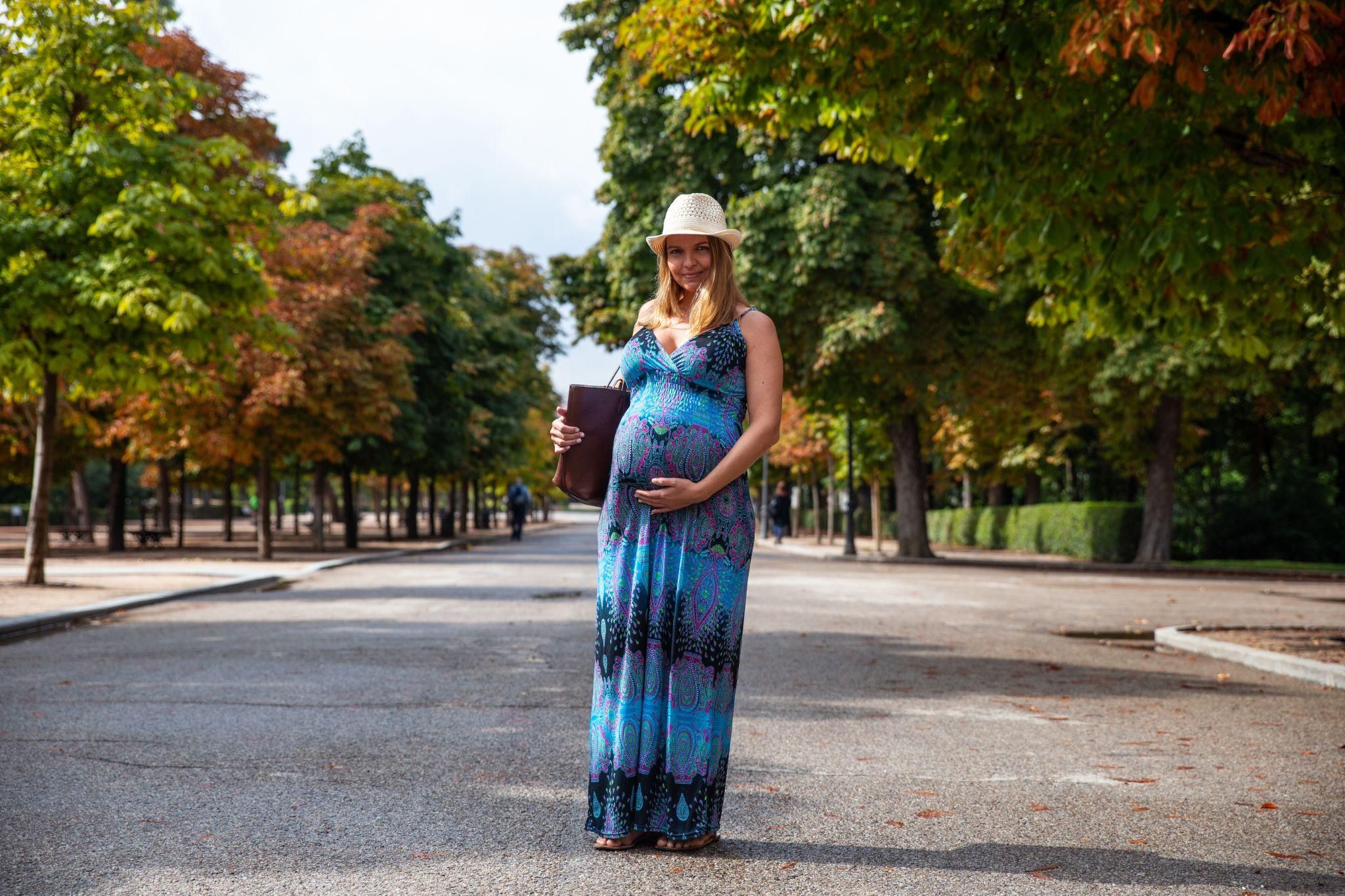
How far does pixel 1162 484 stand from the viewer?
27.4 metres

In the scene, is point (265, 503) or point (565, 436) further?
point (265, 503)

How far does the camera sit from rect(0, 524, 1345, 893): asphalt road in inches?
157

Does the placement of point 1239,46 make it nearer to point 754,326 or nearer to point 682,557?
point 754,326

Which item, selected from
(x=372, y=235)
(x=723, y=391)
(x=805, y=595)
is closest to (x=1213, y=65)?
(x=723, y=391)

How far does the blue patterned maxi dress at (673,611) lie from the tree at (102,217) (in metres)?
11.5

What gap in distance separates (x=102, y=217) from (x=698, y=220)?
1234 centimetres

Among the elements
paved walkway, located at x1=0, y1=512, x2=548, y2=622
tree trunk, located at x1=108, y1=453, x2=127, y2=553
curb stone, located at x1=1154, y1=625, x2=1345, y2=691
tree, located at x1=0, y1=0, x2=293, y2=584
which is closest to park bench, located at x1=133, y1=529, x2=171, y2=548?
paved walkway, located at x1=0, y1=512, x2=548, y2=622

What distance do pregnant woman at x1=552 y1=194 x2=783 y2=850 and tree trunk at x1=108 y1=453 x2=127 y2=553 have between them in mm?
30169

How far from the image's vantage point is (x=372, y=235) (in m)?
27.9

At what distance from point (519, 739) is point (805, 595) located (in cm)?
1147

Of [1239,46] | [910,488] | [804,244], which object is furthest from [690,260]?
[910,488]

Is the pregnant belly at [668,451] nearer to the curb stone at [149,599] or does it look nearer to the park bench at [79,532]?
the curb stone at [149,599]

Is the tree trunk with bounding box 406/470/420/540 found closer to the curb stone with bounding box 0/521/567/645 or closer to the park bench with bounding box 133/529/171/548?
the park bench with bounding box 133/529/171/548

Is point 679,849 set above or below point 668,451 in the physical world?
below
